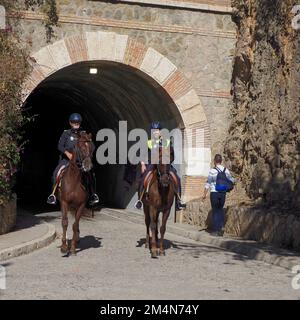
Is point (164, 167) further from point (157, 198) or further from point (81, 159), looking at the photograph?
point (81, 159)

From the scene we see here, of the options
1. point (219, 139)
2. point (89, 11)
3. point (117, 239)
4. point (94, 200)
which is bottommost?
point (117, 239)

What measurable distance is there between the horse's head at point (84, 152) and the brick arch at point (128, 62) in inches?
185

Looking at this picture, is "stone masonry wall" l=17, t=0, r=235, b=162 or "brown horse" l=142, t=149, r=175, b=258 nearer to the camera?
"brown horse" l=142, t=149, r=175, b=258

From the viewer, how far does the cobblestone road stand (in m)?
7.39

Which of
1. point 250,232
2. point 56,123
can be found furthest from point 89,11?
point 56,123

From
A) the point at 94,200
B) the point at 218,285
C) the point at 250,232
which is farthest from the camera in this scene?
the point at 250,232

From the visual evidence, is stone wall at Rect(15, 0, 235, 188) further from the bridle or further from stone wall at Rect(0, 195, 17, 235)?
the bridle

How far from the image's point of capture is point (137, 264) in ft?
32.0

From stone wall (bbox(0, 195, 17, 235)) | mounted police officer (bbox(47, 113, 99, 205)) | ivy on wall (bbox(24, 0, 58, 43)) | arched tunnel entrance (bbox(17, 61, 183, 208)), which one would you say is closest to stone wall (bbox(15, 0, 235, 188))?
ivy on wall (bbox(24, 0, 58, 43))

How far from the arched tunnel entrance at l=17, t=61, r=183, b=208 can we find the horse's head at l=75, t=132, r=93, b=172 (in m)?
2.86

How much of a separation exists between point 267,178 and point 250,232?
91.8 inches

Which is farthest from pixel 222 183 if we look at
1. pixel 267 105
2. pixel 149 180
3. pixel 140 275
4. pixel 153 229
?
pixel 140 275

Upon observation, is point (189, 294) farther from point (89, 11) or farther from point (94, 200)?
point (89, 11)
